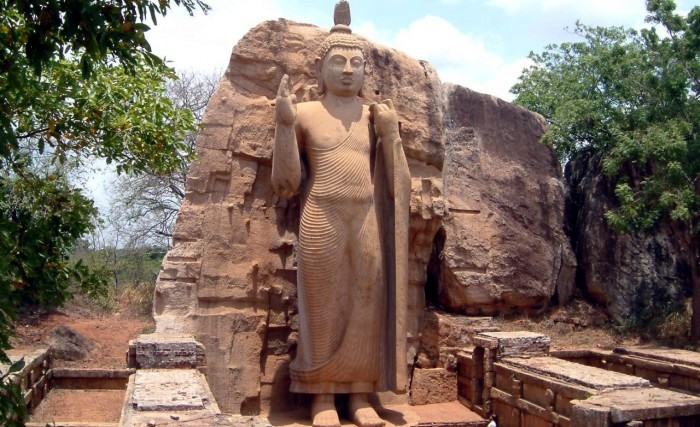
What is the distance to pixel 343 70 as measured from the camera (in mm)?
7234

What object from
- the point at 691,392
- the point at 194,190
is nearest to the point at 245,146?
the point at 194,190

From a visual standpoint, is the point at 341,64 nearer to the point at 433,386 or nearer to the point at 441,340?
the point at 441,340

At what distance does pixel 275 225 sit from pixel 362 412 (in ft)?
6.65

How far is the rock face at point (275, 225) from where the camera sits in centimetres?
754

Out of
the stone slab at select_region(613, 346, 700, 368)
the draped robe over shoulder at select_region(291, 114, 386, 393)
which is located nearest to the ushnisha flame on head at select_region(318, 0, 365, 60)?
the draped robe over shoulder at select_region(291, 114, 386, 393)

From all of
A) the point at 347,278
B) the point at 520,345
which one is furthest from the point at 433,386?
the point at 347,278

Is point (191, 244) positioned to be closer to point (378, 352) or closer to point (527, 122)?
point (378, 352)

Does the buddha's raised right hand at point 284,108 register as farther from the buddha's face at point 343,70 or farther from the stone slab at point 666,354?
the stone slab at point 666,354

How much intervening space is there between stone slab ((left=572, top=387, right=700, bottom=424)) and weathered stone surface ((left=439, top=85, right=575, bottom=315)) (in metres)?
3.20

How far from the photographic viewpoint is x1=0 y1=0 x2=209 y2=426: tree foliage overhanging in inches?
135

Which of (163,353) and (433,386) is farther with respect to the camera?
(433,386)

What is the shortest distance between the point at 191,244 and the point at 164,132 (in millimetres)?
1339

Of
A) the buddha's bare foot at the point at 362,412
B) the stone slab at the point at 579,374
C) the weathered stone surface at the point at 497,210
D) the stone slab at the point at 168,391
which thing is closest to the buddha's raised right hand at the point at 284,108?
the stone slab at the point at 168,391

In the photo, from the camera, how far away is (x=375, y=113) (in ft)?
24.3
